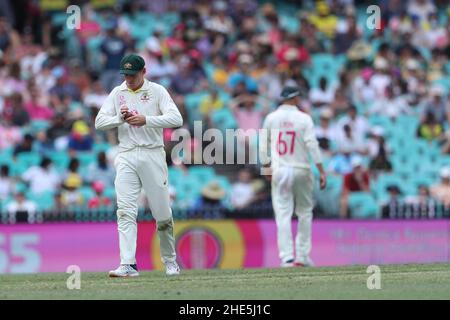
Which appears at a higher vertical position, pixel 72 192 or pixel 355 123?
pixel 355 123

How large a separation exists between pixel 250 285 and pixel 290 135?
4.71 meters

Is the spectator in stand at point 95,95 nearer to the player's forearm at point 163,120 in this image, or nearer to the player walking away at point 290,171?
the player walking away at point 290,171

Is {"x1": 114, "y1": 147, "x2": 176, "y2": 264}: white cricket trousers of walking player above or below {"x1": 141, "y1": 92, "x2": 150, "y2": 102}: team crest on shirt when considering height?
below

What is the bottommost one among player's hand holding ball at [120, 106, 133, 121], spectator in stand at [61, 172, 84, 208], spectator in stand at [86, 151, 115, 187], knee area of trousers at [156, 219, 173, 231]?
knee area of trousers at [156, 219, 173, 231]

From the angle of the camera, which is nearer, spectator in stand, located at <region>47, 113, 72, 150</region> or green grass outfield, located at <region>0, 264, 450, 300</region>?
green grass outfield, located at <region>0, 264, 450, 300</region>

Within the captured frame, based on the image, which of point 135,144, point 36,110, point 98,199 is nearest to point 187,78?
point 36,110

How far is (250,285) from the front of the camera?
1325cm

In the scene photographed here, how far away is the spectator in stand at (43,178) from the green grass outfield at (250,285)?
661cm

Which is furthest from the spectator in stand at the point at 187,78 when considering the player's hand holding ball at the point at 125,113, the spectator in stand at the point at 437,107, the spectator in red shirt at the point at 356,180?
the player's hand holding ball at the point at 125,113

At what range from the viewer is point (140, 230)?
68.4ft

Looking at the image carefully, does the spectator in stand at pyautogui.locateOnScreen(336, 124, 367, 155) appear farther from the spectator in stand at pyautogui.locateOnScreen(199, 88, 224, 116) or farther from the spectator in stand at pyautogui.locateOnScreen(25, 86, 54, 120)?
the spectator in stand at pyautogui.locateOnScreen(25, 86, 54, 120)

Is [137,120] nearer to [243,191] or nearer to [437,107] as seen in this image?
[243,191]

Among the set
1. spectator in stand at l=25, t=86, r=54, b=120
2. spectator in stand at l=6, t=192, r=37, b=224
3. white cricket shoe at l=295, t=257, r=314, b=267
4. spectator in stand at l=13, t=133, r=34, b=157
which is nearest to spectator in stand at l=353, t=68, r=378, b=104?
spectator in stand at l=25, t=86, r=54, b=120

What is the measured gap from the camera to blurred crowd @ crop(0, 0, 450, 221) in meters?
22.8
